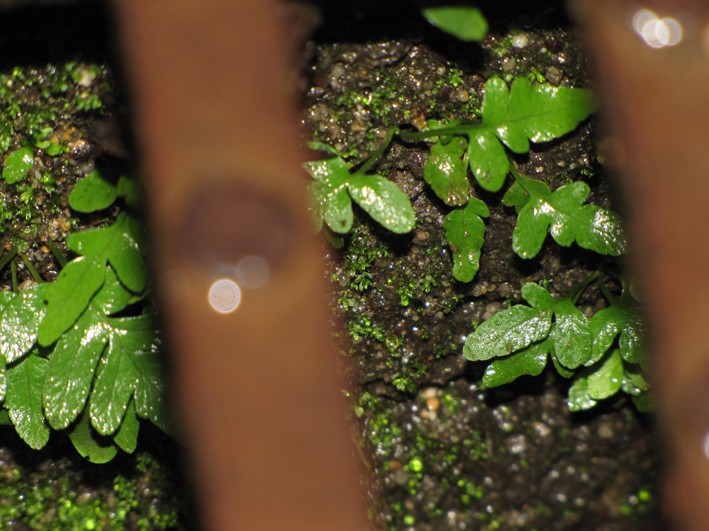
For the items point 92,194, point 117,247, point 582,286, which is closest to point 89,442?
point 117,247

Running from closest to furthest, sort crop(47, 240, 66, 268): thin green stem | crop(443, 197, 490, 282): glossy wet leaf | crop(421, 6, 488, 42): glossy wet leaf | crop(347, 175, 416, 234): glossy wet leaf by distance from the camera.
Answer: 1. crop(421, 6, 488, 42): glossy wet leaf
2. crop(347, 175, 416, 234): glossy wet leaf
3. crop(443, 197, 490, 282): glossy wet leaf
4. crop(47, 240, 66, 268): thin green stem

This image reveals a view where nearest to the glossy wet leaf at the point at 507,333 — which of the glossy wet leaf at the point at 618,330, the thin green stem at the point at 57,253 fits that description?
the glossy wet leaf at the point at 618,330

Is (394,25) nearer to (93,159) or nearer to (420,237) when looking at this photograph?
(420,237)

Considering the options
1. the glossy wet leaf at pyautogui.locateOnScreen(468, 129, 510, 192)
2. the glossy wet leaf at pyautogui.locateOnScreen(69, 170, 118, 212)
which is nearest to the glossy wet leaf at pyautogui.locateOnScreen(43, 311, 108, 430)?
the glossy wet leaf at pyautogui.locateOnScreen(69, 170, 118, 212)

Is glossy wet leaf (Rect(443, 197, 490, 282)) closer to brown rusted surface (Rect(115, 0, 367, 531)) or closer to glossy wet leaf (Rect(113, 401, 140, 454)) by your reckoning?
glossy wet leaf (Rect(113, 401, 140, 454))

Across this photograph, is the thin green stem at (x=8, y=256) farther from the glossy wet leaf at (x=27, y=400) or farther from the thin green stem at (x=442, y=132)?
the thin green stem at (x=442, y=132)
